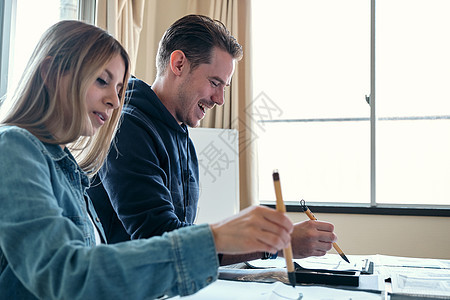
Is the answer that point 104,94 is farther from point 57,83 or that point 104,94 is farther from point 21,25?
point 21,25

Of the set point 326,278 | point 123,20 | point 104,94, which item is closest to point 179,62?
point 104,94

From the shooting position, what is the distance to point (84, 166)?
1015mm

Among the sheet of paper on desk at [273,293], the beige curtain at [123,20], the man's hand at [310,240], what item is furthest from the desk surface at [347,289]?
the beige curtain at [123,20]

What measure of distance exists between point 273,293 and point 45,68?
640 mm

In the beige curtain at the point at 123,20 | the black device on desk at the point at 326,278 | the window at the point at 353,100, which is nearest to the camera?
the black device on desk at the point at 326,278

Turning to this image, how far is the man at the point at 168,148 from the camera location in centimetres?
116

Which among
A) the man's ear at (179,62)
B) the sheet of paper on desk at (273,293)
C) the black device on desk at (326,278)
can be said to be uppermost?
the man's ear at (179,62)

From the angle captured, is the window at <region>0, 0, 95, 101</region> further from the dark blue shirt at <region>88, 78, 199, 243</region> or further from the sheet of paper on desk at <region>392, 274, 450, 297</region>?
the sheet of paper on desk at <region>392, 274, 450, 297</region>

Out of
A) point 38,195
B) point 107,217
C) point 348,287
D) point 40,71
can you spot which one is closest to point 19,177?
point 38,195

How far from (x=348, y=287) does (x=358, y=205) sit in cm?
219

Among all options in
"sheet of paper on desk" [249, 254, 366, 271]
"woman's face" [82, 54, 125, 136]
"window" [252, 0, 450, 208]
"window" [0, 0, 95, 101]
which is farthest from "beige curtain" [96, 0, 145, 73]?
"woman's face" [82, 54, 125, 136]

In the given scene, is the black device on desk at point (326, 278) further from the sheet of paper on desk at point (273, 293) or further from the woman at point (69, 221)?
the woman at point (69, 221)

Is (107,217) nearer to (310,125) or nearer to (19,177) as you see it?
(19,177)

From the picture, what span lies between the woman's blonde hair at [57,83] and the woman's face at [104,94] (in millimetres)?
26
